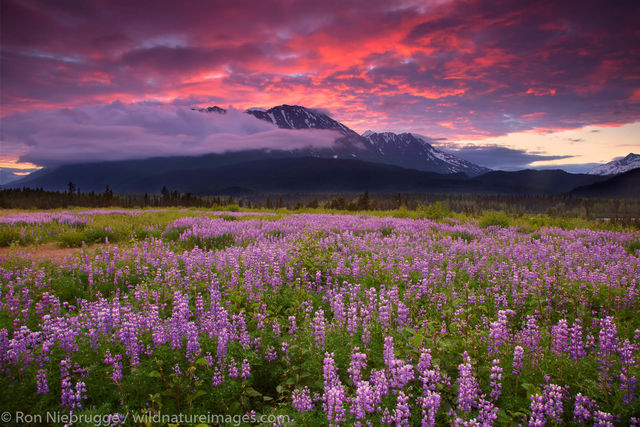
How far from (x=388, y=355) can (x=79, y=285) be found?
7.23m

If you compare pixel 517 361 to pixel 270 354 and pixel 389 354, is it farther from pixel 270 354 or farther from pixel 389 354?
pixel 270 354

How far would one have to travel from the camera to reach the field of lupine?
10.8ft

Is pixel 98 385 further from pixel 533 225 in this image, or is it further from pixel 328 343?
pixel 533 225

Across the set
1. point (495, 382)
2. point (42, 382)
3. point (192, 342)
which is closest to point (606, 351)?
point (495, 382)

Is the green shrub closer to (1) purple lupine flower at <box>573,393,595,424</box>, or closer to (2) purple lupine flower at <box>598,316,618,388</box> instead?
(2) purple lupine flower at <box>598,316,618,388</box>

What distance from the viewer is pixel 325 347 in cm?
447

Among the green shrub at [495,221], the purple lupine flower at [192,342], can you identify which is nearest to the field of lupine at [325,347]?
the purple lupine flower at [192,342]

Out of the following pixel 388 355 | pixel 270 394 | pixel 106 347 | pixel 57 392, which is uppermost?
pixel 388 355

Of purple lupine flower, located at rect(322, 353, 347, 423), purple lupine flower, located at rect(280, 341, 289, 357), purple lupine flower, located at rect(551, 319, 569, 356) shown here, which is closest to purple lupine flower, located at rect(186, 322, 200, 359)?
purple lupine flower, located at rect(280, 341, 289, 357)

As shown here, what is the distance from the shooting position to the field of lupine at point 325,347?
330cm

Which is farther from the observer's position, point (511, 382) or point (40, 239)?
point (40, 239)

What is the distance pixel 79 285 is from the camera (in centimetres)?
711

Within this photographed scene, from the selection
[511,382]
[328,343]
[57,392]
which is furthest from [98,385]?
[511,382]

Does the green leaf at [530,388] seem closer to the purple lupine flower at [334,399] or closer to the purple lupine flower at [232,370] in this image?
the purple lupine flower at [334,399]
